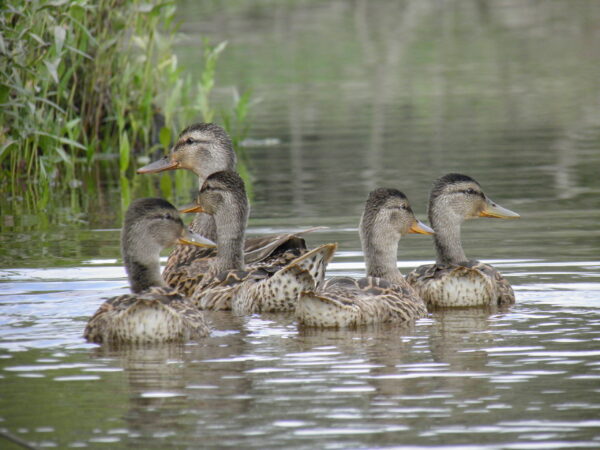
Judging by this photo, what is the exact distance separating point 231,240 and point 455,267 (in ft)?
5.16

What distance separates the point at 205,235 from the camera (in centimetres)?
1072

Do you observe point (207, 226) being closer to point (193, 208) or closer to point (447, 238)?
point (193, 208)

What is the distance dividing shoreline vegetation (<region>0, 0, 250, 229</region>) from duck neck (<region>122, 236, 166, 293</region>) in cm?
364

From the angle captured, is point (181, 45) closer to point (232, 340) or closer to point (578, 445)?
point (232, 340)

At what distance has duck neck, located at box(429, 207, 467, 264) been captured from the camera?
9.99 meters

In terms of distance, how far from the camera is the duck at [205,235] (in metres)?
9.91

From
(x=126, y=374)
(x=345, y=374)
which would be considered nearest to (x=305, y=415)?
(x=345, y=374)

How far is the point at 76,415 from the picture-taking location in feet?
20.6

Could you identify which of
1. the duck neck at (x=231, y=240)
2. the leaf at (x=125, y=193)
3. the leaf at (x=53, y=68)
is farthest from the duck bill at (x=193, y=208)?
the leaf at (x=125, y=193)

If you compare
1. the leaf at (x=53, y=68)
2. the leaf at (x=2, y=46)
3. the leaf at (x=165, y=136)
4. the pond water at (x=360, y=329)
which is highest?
the leaf at (x=2, y=46)

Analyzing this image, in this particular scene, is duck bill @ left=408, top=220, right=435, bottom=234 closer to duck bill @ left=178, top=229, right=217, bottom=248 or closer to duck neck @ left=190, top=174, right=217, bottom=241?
duck bill @ left=178, top=229, right=217, bottom=248

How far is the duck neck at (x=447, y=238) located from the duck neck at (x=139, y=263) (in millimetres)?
2243

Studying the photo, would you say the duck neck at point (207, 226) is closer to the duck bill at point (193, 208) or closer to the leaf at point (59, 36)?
the duck bill at point (193, 208)

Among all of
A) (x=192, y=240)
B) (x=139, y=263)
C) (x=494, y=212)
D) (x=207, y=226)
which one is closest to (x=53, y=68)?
(x=207, y=226)
